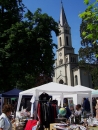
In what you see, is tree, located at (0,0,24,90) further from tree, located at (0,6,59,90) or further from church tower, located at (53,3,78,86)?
church tower, located at (53,3,78,86)

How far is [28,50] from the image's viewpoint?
20953 mm

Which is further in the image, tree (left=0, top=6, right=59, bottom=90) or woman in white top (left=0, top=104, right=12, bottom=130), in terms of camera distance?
tree (left=0, top=6, right=59, bottom=90)

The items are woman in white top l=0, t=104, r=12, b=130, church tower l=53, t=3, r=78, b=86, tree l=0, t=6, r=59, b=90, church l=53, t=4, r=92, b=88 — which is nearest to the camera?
woman in white top l=0, t=104, r=12, b=130

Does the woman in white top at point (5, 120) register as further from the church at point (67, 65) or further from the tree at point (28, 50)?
the church at point (67, 65)

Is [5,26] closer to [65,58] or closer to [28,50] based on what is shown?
[28,50]

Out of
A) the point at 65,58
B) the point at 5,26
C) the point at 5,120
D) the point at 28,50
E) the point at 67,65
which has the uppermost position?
the point at 65,58

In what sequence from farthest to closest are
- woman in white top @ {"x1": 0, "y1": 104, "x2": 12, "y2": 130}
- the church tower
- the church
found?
the church tower < the church < woman in white top @ {"x1": 0, "y1": 104, "x2": 12, "y2": 130}

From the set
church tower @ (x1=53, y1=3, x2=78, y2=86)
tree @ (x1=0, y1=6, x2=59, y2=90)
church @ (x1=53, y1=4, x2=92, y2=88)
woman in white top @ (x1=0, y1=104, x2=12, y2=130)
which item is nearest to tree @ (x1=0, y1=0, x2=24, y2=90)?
tree @ (x1=0, y1=6, x2=59, y2=90)

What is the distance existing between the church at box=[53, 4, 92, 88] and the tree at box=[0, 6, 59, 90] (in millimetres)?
32129

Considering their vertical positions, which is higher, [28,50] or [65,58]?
[65,58]

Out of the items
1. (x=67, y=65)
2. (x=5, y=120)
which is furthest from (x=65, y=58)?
(x=5, y=120)

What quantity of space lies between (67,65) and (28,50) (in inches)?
1664

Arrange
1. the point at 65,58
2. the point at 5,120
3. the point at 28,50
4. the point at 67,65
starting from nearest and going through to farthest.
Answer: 1. the point at 5,120
2. the point at 28,50
3. the point at 67,65
4. the point at 65,58

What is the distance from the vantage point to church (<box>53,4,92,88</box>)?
57056mm
